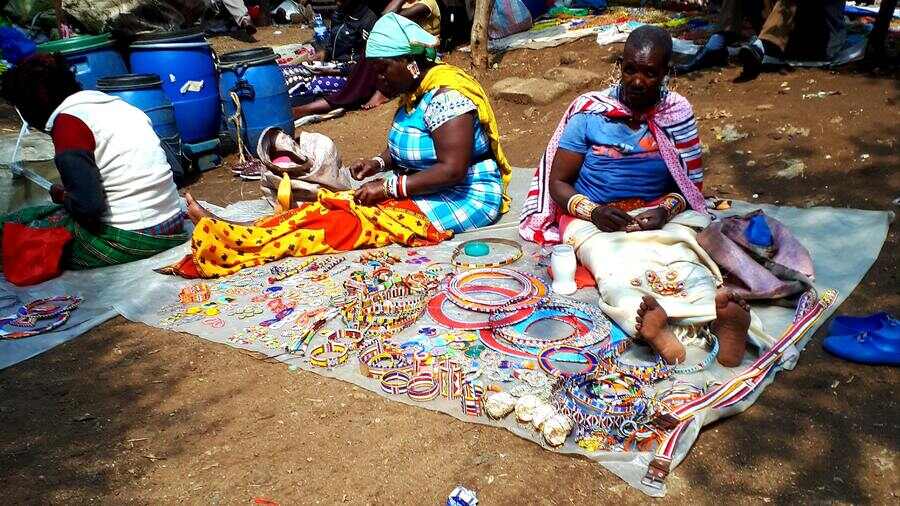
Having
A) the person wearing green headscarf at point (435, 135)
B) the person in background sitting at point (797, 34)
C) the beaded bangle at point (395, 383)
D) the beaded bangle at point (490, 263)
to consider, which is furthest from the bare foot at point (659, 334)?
the person in background sitting at point (797, 34)

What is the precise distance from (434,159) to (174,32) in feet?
11.6

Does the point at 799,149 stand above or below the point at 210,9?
below

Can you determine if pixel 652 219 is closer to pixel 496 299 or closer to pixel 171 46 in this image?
pixel 496 299

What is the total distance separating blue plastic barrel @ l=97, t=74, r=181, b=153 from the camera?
5223mm

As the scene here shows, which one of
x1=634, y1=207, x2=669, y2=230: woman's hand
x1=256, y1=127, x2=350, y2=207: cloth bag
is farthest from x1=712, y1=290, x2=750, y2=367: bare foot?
x1=256, y1=127, x2=350, y2=207: cloth bag

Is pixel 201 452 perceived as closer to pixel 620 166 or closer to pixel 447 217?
pixel 447 217

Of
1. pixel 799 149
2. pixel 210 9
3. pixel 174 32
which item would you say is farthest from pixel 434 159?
pixel 210 9

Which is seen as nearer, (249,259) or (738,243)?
(738,243)

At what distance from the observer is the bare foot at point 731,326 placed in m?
2.45

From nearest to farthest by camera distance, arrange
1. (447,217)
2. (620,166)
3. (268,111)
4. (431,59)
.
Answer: (620,166)
(431,59)
(447,217)
(268,111)

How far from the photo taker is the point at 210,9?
11352 mm

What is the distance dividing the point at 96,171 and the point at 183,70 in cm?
262

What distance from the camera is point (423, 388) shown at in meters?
2.57

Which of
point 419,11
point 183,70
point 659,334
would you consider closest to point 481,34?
point 419,11
